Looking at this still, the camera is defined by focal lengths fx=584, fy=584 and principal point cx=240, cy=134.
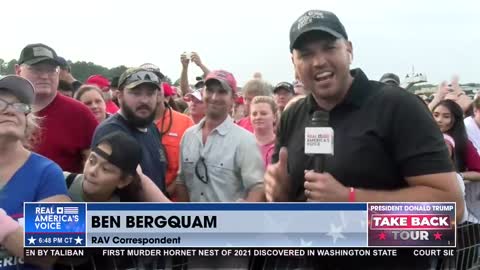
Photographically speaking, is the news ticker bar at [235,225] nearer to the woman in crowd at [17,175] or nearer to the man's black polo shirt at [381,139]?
the woman in crowd at [17,175]

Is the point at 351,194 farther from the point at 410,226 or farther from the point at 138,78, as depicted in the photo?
the point at 138,78

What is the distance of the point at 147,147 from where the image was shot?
10.2 feet

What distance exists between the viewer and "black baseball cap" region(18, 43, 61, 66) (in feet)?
11.0

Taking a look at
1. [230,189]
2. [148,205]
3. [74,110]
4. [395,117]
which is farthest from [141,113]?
[395,117]

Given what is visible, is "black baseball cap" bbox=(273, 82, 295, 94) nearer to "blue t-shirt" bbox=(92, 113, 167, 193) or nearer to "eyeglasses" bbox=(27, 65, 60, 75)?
"blue t-shirt" bbox=(92, 113, 167, 193)

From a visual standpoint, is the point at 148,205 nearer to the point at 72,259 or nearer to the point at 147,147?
the point at 72,259

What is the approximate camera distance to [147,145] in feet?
10.3

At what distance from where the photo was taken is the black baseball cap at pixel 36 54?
3.35 meters

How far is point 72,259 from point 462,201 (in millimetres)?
1464

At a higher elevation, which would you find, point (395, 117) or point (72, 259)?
point (395, 117)

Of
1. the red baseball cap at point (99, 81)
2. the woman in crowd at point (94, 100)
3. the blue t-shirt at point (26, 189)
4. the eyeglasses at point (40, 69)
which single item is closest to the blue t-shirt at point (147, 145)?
the eyeglasses at point (40, 69)

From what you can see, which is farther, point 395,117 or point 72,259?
point 72,259

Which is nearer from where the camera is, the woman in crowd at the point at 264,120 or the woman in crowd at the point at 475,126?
the woman in crowd at the point at 264,120

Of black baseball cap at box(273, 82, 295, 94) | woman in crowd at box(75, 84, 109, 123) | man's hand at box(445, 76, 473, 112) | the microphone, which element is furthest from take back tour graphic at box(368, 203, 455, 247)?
man's hand at box(445, 76, 473, 112)
